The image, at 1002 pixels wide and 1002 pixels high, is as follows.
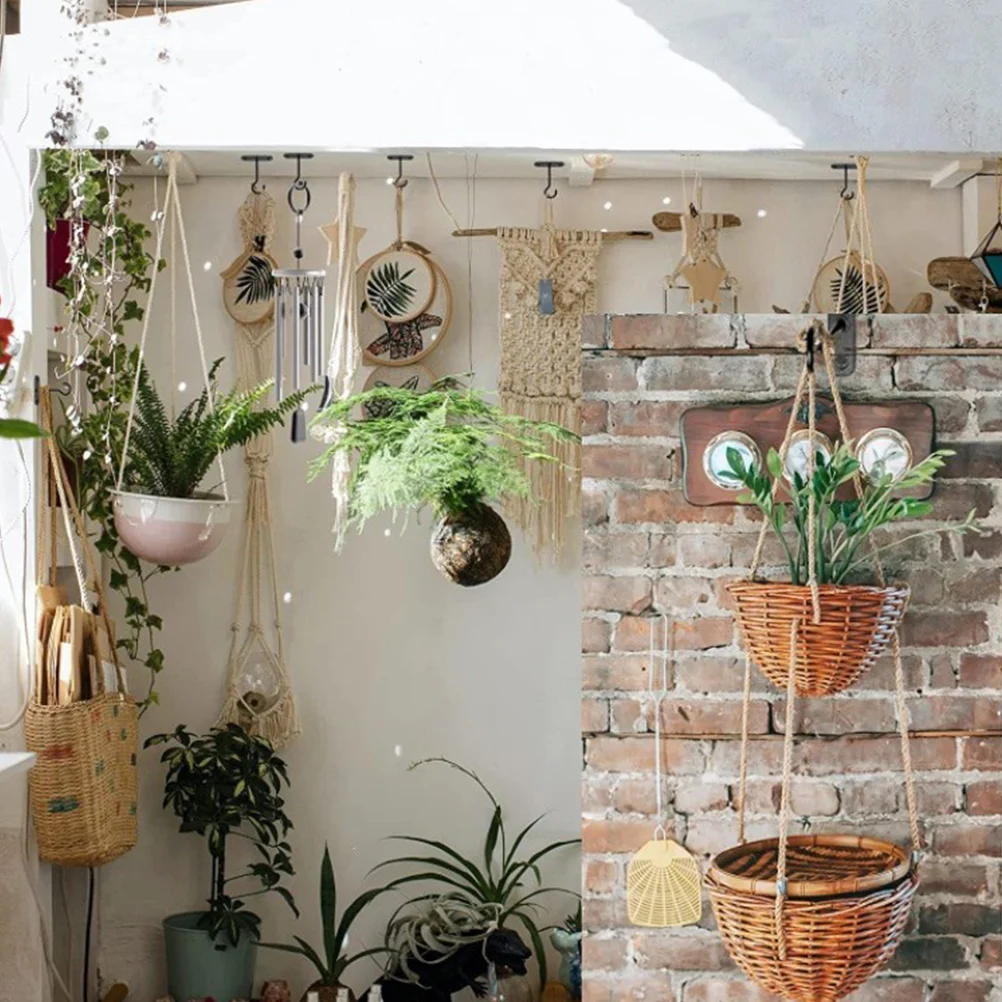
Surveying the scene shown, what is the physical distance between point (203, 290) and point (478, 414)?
145 cm

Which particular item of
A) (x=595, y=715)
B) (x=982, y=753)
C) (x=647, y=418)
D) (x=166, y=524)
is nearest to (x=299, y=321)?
(x=166, y=524)

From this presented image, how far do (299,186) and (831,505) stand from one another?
2.12 meters

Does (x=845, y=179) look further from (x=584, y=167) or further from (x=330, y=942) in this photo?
(x=330, y=942)

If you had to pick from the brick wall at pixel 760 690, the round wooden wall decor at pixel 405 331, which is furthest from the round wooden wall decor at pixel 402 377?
the brick wall at pixel 760 690

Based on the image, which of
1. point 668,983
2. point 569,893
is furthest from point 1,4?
point 569,893

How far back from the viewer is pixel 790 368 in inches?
113

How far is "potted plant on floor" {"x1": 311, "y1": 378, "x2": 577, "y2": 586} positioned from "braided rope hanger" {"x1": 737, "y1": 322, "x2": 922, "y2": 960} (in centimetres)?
64

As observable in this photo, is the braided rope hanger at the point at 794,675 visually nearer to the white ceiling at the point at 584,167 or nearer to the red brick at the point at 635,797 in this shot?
the red brick at the point at 635,797

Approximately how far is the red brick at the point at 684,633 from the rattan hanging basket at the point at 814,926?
49 cm

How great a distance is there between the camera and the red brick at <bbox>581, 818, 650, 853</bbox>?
283cm

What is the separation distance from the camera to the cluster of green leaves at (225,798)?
3.85 m

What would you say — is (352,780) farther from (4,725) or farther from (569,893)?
(4,725)

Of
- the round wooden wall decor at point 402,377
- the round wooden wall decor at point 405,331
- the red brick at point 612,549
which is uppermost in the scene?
the round wooden wall decor at point 405,331

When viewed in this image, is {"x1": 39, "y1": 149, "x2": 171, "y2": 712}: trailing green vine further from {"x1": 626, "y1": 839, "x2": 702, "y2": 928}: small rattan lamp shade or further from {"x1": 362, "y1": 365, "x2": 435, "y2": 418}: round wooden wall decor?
{"x1": 626, "y1": 839, "x2": 702, "y2": 928}: small rattan lamp shade
